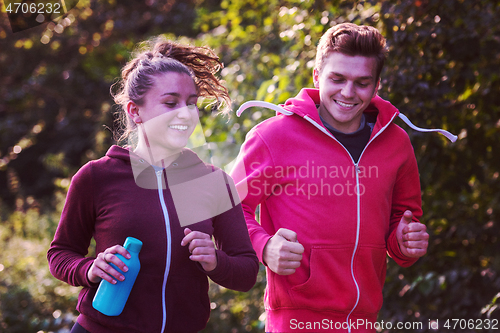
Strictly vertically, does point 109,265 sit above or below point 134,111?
below

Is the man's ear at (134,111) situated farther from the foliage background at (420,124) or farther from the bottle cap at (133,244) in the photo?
the bottle cap at (133,244)

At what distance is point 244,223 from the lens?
1.82 meters

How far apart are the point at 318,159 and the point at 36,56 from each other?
8998 mm

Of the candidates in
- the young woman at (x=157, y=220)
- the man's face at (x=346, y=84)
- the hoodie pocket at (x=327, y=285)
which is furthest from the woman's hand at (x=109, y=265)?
the man's face at (x=346, y=84)

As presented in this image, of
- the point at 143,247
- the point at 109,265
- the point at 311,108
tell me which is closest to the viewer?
the point at 109,265

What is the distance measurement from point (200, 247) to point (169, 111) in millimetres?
518

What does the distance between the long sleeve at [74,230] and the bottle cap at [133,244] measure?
6.8 inches

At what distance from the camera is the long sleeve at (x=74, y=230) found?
5.37 feet

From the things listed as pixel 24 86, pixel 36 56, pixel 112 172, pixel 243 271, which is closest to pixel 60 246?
pixel 112 172

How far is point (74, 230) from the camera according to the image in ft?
5.53

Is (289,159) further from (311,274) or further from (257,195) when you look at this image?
(311,274)

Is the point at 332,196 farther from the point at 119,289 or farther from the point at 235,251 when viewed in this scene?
the point at 119,289

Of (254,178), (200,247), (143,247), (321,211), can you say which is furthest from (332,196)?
(143,247)

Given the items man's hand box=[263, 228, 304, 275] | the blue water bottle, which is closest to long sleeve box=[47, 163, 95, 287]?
the blue water bottle
